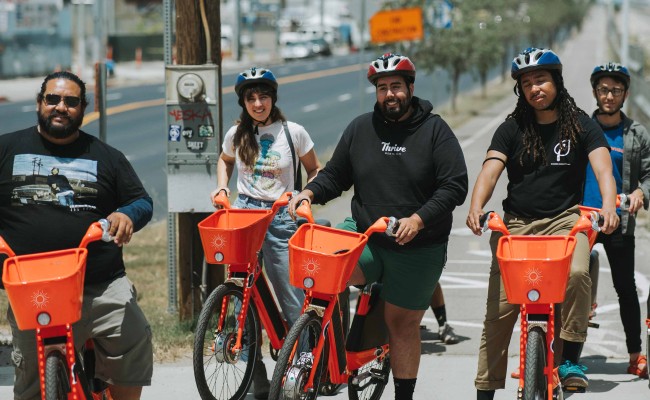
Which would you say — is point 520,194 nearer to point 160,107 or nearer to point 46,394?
point 46,394

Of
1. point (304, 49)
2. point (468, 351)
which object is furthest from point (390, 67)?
point (304, 49)

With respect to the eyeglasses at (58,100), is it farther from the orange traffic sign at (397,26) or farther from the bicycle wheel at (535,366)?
the orange traffic sign at (397,26)

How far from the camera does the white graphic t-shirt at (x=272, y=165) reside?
257 inches

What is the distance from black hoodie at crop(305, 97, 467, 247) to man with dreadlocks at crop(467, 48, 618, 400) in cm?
18

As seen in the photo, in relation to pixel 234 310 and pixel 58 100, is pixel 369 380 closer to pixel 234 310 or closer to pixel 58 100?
pixel 234 310

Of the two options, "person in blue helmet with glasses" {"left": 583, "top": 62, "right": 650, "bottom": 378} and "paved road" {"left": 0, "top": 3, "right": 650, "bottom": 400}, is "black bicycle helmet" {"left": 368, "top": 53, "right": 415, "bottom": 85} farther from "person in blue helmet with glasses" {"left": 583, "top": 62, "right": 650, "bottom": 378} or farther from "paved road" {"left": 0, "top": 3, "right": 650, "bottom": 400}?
"paved road" {"left": 0, "top": 3, "right": 650, "bottom": 400}

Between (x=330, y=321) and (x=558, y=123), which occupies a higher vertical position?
(x=558, y=123)

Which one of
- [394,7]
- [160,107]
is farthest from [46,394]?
[160,107]

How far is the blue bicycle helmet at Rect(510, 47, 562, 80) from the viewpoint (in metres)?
5.43

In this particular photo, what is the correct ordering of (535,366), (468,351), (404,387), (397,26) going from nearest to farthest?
(535,366)
(404,387)
(468,351)
(397,26)

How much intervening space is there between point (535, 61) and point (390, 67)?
2.30 ft

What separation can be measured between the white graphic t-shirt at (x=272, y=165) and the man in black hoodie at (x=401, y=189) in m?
0.86

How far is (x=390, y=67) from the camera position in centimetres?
543

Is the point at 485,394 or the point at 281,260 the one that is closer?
the point at 485,394
